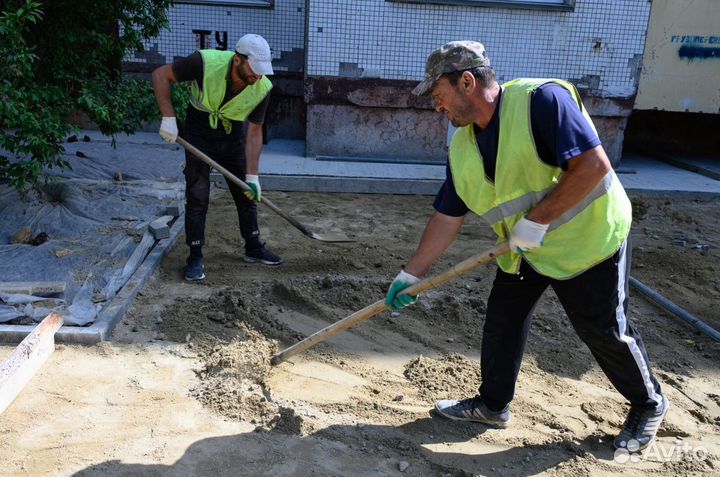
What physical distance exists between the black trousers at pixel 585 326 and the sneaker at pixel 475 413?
4 cm

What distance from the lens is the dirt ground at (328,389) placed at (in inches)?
107

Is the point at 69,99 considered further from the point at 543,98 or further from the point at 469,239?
the point at 543,98

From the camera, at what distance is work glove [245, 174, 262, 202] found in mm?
4730

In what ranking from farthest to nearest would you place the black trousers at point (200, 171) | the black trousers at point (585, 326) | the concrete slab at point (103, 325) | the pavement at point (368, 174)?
1. the pavement at point (368, 174)
2. the black trousers at point (200, 171)
3. the concrete slab at point (103, 325)
4. the black trousers at point (585, 326)

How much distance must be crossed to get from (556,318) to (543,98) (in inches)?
87.5

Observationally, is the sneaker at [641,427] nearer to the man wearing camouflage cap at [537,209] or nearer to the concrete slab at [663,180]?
the man wearing camouflage cap at [537,209]

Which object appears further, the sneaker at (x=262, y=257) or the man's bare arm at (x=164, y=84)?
the sneaker at (x=262, y=257)

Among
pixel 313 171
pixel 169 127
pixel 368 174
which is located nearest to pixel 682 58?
pixel 368 174

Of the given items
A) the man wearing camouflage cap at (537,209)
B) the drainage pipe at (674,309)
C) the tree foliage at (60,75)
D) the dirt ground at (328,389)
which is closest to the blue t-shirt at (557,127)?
the man wearing camouflage cap at (537,209)

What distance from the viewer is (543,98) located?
2305 millimetres

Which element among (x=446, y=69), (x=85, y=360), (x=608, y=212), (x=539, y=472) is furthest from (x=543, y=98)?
(x=85, y=360)

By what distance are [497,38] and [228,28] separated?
12.0 feet

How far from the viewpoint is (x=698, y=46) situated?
342 inches

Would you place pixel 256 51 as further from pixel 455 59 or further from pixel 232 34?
pixel 232 34
